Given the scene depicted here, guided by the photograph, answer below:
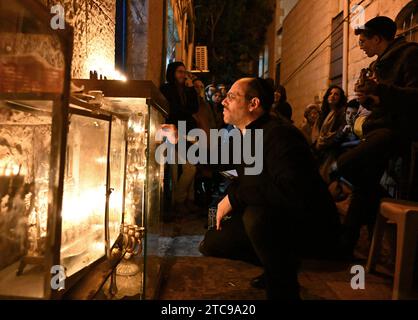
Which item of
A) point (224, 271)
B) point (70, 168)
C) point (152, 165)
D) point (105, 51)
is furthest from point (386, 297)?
point (105, 51)

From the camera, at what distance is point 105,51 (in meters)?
3.67

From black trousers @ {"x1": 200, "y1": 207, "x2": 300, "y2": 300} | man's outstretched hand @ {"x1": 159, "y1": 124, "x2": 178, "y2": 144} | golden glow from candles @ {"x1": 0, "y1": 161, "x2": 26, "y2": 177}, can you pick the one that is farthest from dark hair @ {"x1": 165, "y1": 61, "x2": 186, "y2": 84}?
golden glow from candles @ {"x1": 0, "y1": 161, "x2": 26, "y2": 177}

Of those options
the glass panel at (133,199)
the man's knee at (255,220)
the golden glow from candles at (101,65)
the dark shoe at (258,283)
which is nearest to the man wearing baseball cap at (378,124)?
the dark shoe at (258,283)

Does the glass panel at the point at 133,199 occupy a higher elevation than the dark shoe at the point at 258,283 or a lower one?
higher

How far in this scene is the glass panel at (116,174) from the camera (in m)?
2.79

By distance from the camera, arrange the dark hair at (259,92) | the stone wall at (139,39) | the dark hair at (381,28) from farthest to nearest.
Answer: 1. the stone wall at (139,39)
2. the dark hair at (381,28)
3. the dark hair at (259,92)

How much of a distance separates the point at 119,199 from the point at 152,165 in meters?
0.44

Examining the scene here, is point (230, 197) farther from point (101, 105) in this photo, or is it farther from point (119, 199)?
point (101, 105)

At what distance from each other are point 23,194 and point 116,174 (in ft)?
3.69

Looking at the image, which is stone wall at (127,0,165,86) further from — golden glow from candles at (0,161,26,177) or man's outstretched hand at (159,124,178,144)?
golden glow from candles at (0,161,26,177)

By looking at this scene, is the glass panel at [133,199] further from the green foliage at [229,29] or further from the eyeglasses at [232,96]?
the green foliage at [229,29]

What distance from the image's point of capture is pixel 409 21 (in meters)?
5.95

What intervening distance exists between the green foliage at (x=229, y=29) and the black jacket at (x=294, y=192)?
830 inches

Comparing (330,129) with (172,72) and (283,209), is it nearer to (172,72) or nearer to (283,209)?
(172,72)
